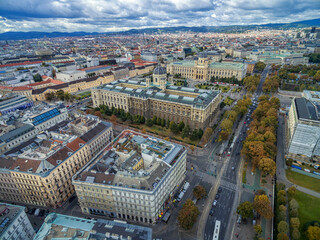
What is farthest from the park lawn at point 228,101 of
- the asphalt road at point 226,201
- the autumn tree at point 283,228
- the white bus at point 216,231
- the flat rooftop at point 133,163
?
the white bus at point 216,231

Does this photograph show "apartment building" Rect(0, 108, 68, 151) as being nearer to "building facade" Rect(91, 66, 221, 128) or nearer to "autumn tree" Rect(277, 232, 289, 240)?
"building facade" Rect(91, 66, 221, 128)

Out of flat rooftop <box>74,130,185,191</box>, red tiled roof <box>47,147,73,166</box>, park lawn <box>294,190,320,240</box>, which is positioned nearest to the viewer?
flat rooftop <box>74,130,185,191</box>

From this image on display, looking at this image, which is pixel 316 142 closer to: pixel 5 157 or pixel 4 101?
pixel 5 157

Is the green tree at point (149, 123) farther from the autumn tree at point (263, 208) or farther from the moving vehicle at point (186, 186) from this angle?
the autumn tree at point (263, 208)

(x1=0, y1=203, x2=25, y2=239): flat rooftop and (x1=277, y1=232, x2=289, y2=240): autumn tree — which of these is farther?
(x1=277, y1=232, x2=289, y2=240): autumn tree

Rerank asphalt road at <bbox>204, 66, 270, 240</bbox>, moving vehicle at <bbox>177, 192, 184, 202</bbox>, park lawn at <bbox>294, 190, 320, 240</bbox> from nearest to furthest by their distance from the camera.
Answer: asphalt road at <bbox>204, 66, 270, 240</bbox> → park lawn at <bbox>294, 190, 320, 240</bbox> → moving vehicle at <bbox>177, 192, 184, 202</bbox>

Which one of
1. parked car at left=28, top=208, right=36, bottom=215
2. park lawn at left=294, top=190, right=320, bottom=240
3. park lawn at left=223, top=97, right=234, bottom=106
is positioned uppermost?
park lawn at left=223, top=97, right=234, bottom=106

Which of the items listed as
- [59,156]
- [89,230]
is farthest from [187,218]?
[59,156]

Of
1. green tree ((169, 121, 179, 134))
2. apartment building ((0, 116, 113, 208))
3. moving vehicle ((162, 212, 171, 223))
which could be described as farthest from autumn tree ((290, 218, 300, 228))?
apartment building ((0, 116, 113, 208))
